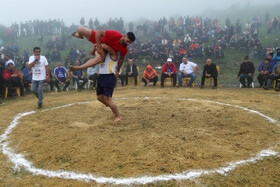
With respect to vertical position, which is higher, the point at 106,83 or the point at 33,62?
the point at 33,62

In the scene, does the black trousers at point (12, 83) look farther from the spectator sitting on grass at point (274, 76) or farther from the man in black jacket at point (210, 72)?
the spectator sitting on grass at point (274, 76)

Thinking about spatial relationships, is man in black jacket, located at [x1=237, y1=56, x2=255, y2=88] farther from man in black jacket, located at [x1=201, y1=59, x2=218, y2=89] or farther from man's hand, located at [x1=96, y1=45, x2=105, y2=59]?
man's hand, located at [x1=96, y1=45, x2=105, y2=59]

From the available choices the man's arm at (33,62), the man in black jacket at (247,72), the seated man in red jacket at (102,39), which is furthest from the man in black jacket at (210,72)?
the man's arm at (33,62)

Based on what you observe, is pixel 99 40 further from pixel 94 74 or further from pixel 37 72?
pixel 94 74

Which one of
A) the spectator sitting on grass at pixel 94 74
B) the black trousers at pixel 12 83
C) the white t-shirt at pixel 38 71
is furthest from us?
the spectator sitting on grass at pixel 94 74

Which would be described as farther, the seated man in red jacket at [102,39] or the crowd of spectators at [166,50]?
the crowd of spectators at [166,50]

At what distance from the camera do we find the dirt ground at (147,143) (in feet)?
9.49

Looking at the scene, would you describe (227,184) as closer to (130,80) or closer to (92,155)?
(92,155)

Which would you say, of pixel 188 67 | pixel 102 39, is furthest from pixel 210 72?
pixel 102 39

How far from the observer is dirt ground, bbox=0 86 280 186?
289 centimetres

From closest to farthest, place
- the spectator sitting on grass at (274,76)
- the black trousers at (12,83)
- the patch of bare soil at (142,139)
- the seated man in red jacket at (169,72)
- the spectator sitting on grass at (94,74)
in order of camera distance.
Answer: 1. the patch of bare soil at (142,139)
2. the black trousers at (12,83)
3. the spectator sitting on grass at (274,76)
4. the seated man in red jacket at (169,72)
5. the spectator sitting on grass at (94,74)

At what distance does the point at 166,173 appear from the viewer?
9.39 ft

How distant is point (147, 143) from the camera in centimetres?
368

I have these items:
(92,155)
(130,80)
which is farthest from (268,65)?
(92,155)
